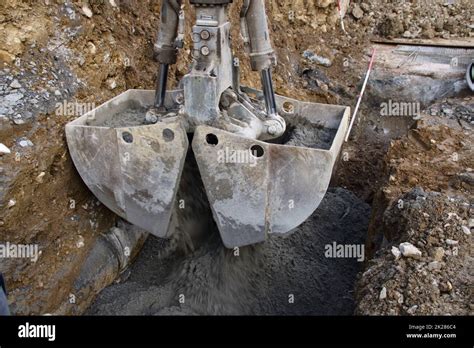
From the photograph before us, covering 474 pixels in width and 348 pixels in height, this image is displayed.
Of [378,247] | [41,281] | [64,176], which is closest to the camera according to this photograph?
[41,281]

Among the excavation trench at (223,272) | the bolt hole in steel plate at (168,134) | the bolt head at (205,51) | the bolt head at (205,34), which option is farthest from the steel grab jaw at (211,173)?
the bolt head at (205,34)

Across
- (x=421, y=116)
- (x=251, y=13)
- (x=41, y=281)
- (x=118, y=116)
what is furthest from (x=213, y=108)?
(x=421, y=116)

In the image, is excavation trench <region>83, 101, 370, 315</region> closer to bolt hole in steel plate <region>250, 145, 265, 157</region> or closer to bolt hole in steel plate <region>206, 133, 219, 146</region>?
bolt hole in steel plate <region>206, 133, 219, 146</region>

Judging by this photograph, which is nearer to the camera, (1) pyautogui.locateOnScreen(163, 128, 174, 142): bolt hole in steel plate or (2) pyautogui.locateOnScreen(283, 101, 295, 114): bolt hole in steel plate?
(1) pyautogui.locateOnScreen(163, 128, 174, 142): bolt hole in steel plate

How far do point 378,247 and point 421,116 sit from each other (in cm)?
237

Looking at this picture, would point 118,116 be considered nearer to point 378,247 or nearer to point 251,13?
point 251,13

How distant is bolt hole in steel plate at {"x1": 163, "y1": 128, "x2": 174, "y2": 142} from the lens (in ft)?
13.3

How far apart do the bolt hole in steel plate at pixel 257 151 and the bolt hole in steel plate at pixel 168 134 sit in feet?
2.06

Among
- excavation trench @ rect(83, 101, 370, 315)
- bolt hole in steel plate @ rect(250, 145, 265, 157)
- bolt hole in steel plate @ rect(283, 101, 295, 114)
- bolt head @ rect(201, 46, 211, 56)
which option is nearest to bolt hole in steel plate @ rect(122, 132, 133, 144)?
excavation trench @ rect(83, 101, 370, 315)

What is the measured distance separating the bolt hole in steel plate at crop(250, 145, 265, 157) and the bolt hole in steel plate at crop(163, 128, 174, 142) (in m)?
0.63

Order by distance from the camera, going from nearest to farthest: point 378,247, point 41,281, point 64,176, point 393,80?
point 41,281 → point 64,176 → point 378,247 → point 393,80

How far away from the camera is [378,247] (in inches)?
183

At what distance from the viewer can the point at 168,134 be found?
161 inches

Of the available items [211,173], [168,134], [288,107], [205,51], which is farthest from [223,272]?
[205,51]
